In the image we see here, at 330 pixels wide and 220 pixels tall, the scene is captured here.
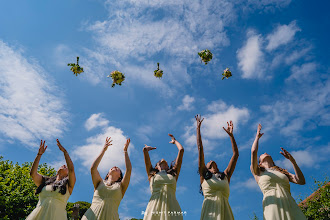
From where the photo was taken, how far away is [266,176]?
6000mm

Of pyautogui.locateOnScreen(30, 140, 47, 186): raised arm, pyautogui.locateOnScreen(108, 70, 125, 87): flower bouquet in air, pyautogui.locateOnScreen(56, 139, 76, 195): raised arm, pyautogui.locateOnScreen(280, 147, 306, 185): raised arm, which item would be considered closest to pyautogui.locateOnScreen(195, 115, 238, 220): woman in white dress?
pyautogui.locateOnScreen(280, 147, 306, 185): raised arm

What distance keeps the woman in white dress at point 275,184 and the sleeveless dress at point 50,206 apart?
4.43 meters

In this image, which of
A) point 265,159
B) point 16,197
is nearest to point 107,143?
point 265,159

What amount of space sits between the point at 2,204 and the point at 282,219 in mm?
13365

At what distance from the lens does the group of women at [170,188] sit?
18.4 ft

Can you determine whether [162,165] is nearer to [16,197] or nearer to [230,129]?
[230,129]

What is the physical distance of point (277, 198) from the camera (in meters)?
5.60

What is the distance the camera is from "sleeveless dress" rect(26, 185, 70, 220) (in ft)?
19.1

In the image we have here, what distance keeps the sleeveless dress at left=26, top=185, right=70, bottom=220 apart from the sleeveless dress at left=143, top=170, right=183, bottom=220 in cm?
191

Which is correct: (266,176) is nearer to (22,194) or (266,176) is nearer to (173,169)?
(173,169)

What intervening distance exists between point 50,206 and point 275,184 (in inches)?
195

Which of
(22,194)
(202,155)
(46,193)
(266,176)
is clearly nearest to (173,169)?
(202,155)

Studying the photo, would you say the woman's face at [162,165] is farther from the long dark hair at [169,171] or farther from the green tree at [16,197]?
the green tree at [16,197]

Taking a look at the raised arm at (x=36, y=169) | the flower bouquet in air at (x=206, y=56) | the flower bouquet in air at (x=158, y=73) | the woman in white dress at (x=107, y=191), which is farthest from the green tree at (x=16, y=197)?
the flower bouquet in air at (x=206, y=56)
